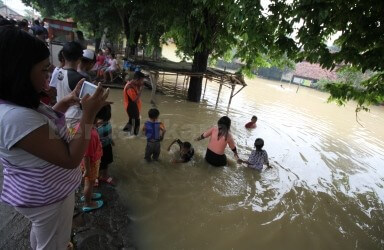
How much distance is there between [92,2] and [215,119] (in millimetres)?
10301

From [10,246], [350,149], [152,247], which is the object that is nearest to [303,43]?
[152,247]

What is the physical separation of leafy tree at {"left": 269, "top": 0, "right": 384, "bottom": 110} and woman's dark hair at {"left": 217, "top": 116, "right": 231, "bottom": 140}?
1969mm

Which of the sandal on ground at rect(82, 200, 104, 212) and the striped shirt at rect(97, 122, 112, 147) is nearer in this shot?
the sandal on ground at rect(82, 200, 104, 212)

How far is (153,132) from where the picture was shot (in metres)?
5.23

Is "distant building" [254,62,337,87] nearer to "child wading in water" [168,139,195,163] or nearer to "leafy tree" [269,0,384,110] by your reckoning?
"leafy tree" [269,0,384,110]

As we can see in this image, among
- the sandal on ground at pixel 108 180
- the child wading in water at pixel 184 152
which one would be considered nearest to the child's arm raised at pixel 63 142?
the sandal on ground at pixel 108 180

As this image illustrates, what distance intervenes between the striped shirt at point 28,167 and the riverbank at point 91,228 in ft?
5.10

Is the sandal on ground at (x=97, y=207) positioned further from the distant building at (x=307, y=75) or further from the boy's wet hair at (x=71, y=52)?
the distant building at (x=307, y=75)

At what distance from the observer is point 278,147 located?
8812mm

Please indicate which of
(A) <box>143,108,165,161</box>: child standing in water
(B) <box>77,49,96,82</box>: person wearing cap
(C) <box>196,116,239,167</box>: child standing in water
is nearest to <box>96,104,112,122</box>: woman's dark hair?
(B) <box>77,49,96,82</box>: person wearing cap

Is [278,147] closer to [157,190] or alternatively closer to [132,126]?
[132,126]

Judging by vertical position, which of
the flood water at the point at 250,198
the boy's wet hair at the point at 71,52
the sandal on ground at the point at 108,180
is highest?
the boy's wet hair at the point at 71,52

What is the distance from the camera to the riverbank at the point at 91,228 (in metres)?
2.90

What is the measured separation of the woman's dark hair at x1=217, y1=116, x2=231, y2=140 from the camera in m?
5.48
